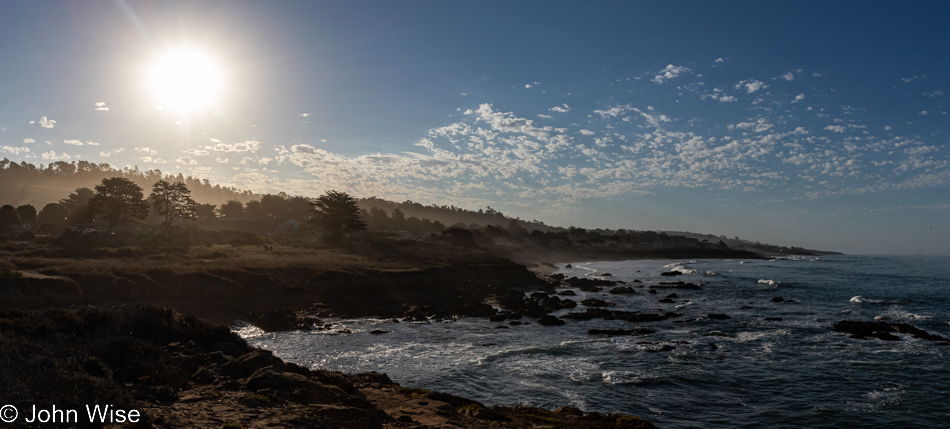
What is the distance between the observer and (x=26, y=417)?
313 inches

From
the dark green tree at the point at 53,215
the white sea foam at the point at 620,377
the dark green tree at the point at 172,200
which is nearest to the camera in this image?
the white sea foam at the point at 620,377

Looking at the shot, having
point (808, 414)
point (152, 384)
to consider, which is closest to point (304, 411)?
point (152, 384)

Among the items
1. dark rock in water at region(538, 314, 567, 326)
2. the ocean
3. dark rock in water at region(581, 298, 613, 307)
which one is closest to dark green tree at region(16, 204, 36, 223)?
the ocean

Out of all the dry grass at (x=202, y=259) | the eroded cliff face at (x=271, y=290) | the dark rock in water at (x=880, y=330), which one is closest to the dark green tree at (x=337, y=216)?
the dry grass at (x=202, y=259)

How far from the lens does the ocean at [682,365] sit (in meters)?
15.9

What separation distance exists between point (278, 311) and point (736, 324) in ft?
102

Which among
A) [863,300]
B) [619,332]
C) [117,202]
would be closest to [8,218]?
[117,202]

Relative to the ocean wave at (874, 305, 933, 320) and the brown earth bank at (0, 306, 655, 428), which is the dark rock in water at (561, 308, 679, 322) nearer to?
the ocean wave at (874, 305, 933, 320)

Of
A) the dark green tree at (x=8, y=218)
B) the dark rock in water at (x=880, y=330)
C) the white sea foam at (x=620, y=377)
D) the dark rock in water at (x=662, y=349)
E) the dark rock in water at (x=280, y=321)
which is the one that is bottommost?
the dark rock in water at (x=280, y=321)

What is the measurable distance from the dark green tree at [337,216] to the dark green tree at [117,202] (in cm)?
2884

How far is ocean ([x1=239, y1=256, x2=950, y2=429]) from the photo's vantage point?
1595 cm

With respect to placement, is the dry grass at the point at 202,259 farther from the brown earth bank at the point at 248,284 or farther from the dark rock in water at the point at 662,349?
the dark rock in water at the point at 662,349

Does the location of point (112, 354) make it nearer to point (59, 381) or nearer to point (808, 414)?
point (59, 381)

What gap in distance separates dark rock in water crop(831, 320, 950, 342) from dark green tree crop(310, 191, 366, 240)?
67177mm
